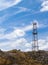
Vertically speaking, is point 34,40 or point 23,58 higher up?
point 34,40

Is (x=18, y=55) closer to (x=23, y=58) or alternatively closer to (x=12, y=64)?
(x=23, y=58)

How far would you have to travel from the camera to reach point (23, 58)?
8056cm

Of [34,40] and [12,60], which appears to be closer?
[12,60]

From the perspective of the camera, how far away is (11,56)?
→ 77.8 metres

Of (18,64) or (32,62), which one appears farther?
(32,62)

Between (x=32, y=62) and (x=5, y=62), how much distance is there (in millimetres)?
9154

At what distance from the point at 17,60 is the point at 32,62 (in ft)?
16.4

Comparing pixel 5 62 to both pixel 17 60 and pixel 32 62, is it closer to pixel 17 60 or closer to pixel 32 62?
pixel 17 60

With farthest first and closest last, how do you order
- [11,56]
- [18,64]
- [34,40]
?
[34,40] → [11,56] → [18,64]

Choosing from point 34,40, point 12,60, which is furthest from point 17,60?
point 34,40

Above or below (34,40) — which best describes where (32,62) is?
below

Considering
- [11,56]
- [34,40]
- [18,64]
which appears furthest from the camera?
[34,40]

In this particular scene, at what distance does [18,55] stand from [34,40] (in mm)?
22234

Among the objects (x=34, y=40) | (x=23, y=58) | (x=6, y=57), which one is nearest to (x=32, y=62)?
(x=23, y=58)
